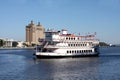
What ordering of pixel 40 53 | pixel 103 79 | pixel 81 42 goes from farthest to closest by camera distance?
pixel 81 42 < pixel 40 53 < pixel 103 79

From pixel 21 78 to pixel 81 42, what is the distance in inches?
2453

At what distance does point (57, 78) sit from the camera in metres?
56.2

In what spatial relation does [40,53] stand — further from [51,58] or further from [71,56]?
[71,56]

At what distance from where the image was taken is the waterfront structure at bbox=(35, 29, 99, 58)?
108 m

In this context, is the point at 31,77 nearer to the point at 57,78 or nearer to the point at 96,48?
the point at 57,78

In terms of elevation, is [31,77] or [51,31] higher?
[51,31]

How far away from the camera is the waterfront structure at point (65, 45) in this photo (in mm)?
108375

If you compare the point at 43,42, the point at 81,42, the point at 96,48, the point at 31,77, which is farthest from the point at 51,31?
the point at 31,77

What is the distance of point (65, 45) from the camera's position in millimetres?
112000

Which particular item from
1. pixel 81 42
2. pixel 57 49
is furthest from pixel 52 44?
pixel 81 42

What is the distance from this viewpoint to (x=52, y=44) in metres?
110

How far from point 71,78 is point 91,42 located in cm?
6482

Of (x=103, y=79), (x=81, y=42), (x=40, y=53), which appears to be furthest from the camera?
(x=81, y=42)

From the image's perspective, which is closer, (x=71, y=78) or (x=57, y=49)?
(x=71, y=78)
